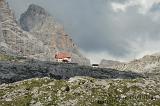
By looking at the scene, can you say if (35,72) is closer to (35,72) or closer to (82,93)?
(35,72)

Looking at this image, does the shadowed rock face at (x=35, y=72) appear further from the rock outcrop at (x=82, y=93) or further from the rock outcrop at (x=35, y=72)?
the rock outcrop at (x=82, y=93)

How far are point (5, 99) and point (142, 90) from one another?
46.3ft

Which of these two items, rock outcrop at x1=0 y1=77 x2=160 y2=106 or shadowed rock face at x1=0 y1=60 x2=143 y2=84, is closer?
rock outcrop at x1=0 y1=77 x2=160 y2=106

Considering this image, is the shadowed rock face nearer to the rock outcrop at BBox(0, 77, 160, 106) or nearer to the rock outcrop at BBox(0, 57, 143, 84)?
the rock outcrop at BBox(0, 57, 143, 84)

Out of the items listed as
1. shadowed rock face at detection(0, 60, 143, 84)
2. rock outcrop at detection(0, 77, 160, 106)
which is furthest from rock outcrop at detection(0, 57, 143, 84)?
rock outcrop at detection(0, 77, 160, 106)

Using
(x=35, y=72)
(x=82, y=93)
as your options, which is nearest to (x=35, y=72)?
(x=35, y=72)

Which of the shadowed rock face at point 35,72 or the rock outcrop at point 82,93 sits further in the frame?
the shadowed rock face at point 35,72

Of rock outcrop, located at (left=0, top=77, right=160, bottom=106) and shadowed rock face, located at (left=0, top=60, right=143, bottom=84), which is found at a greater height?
shadowed rock face, located at (left=0, top=60, right=143, bottom=84)

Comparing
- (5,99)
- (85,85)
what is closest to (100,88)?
(85,85)

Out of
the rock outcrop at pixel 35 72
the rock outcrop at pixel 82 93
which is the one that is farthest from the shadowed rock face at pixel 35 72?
the rock outcrop at pixel 82 93

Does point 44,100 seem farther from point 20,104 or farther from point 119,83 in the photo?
point 119,83

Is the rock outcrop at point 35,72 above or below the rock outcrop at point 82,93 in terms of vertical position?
above

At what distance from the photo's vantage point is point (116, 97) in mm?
50500

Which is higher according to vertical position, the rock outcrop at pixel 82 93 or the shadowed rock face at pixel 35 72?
the shadowed rock face at pixel 35 72
